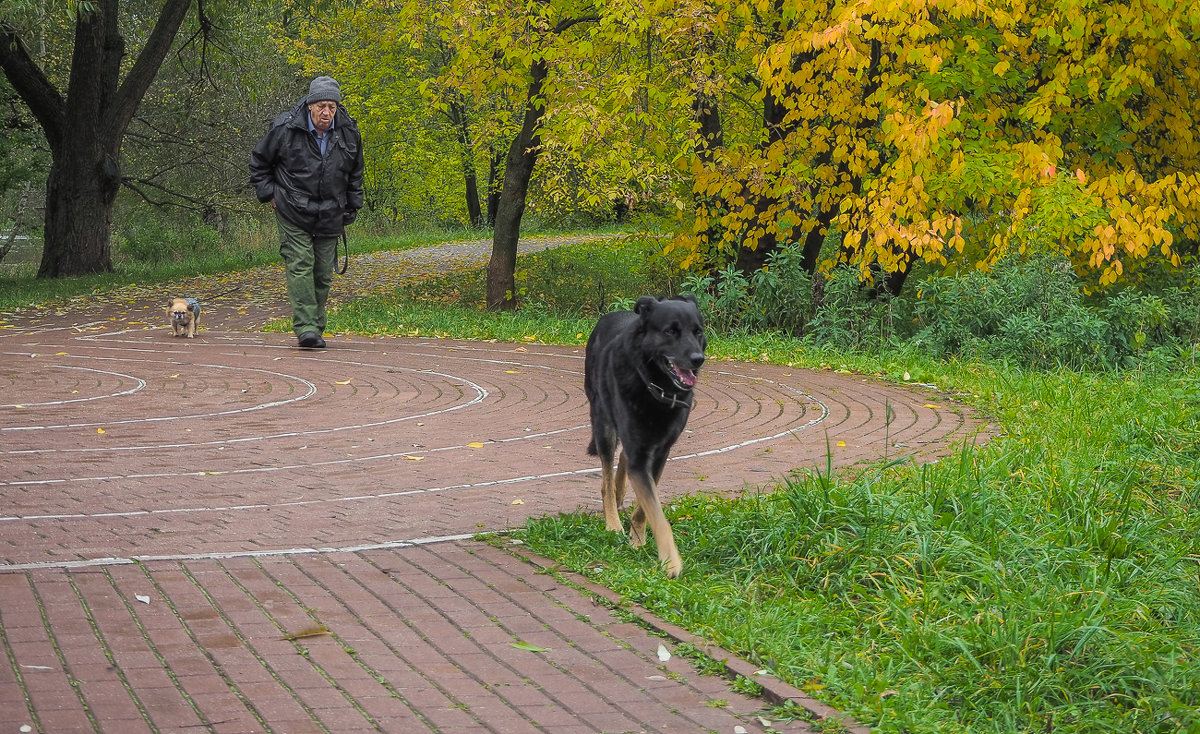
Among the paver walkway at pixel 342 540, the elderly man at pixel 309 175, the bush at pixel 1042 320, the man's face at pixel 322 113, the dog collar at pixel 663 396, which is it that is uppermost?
the man's face at pixel 322 113

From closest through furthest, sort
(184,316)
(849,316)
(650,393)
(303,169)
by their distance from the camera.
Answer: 1. (650,393)
2. (303,169)
3. (849,316)
4. (184,316)

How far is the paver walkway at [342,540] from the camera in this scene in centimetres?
396

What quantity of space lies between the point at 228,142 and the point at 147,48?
976 cm

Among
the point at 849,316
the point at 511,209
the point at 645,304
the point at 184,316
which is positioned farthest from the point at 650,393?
the point at 511,209

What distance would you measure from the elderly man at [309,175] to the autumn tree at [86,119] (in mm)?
10807

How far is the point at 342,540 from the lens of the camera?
585 cm

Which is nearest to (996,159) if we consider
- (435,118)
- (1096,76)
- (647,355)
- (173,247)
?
(1096,76)

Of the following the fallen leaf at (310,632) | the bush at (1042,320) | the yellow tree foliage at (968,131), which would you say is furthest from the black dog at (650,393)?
the bush at (1042,320)

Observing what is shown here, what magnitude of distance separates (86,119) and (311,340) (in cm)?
1151

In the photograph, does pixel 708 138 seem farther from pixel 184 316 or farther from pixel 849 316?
pixel 184 316

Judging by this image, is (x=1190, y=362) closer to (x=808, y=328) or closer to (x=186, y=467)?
(x=808, y=328)

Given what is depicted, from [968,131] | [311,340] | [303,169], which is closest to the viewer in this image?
[303,169]

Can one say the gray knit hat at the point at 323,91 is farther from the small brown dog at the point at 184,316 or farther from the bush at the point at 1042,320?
the bush at the point at 1042,320

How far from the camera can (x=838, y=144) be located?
13.8m
